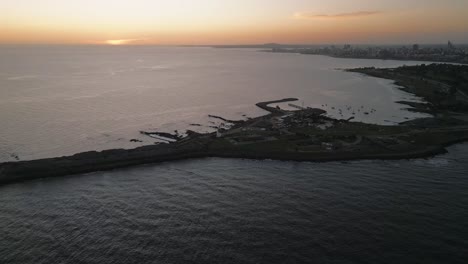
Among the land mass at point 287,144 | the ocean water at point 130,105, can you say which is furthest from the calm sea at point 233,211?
the land mass at point 287,144

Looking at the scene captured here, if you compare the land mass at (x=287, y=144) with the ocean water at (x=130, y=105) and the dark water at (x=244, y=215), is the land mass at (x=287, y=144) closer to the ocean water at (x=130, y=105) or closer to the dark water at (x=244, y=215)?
the dark water at (x=244, y=215)

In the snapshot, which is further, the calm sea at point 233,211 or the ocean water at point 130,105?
the ocean water at point 130,105

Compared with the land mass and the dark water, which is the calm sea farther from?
the land mass

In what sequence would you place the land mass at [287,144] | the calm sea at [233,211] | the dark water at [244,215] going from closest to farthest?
the dark water at [244,215], the calm sea at [233,211], the land mass at [287,144]

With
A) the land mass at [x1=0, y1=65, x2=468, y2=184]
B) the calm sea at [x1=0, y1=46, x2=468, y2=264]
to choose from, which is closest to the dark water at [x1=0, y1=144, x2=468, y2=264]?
the calm sea at [x1=0, y1=46, x2=468, y2=264]

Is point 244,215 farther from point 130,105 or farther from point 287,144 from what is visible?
point 130,105

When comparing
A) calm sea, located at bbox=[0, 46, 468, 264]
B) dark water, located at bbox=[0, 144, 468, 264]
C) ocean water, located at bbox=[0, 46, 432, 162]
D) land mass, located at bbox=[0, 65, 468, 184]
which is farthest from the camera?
ocean water, located at bbox=[0, 46, 432, 162]

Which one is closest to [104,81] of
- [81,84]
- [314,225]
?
[81,84]

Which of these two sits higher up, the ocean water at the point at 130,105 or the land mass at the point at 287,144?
the land mass at the point at 287,144

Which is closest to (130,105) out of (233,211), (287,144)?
(287,144)
